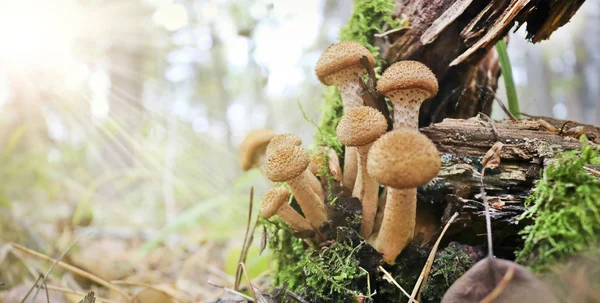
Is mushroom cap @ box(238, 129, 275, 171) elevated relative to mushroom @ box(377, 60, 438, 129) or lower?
lower

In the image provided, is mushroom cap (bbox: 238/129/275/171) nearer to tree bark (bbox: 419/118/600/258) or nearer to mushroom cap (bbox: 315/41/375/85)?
mushroom cap (bbox: 315/41/375/85)

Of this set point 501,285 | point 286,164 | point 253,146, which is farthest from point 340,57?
point 501,285

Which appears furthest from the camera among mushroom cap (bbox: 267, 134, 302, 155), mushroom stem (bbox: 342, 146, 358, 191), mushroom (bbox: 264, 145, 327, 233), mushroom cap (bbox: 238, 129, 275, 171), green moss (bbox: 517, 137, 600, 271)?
mushroom cap (bbox: 238, 129, 275, 171)

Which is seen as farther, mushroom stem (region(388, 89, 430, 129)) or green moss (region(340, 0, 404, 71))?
green moss (region(340, 0, 404, 71))

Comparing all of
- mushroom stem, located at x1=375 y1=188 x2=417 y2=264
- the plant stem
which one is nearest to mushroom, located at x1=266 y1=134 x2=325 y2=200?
mushroom stem, located at x1=375 y1=188 x2=417 y2=264

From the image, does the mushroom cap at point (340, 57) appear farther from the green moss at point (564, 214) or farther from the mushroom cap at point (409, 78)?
the green moss at point (564, 214)

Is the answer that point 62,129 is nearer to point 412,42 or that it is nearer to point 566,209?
point 412,42
